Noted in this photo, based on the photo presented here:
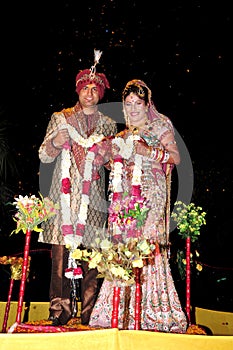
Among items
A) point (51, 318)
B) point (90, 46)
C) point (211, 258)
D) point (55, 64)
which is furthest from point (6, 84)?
A: point (211, 258)

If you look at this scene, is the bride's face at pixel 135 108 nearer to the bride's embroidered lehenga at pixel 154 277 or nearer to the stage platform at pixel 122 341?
the bride's embroidered lehenga at pixel 154 277

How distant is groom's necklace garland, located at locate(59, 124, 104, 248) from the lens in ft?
10.5

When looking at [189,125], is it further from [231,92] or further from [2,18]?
[2,18]

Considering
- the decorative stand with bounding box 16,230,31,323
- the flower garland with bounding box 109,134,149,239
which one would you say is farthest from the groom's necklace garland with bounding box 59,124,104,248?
the decorative stand with bounding box 16,230,31,323

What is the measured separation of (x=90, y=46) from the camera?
18.7 ft

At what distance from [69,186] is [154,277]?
0.93m

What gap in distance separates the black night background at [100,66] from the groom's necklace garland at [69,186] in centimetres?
203

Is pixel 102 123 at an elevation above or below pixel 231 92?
below

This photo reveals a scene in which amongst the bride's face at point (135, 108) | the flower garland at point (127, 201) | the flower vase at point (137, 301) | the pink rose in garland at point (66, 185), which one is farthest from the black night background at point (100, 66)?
the flower vase at point (137, 301)

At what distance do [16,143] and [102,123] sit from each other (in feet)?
8.05

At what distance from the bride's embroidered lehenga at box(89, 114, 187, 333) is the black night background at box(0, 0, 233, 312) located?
7.17 ft

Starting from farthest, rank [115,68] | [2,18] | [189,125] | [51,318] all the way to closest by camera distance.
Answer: [189,125], [115,68], [2,18], [51,318]

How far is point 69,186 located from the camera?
3.31 metres

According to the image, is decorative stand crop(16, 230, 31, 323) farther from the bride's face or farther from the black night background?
the black night background
